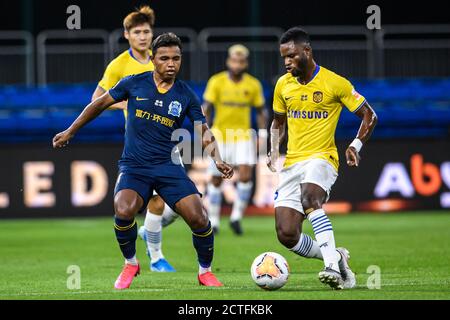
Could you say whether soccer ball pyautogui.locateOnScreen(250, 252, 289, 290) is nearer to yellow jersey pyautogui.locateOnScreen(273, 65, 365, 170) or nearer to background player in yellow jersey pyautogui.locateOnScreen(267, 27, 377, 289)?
background player in yellow jersey pyautogui.locateOnScreen(267, 27, 377, 289)

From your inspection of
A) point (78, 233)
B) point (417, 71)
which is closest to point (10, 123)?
point (78, 233)

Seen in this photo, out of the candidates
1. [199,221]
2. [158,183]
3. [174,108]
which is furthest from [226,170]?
[174,108]

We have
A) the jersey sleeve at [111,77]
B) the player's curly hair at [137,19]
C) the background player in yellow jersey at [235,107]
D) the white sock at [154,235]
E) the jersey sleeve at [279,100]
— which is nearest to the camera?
the jersey sleeve at [279,100]

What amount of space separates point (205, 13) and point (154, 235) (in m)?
13.1

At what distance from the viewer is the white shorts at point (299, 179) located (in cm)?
940

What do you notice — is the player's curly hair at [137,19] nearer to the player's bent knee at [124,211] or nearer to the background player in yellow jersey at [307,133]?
the background player in yellow jersey at [307,133]

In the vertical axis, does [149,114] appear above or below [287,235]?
above

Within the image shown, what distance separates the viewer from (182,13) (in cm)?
2356

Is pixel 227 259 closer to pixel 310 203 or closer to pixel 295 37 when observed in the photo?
pixel 310 203

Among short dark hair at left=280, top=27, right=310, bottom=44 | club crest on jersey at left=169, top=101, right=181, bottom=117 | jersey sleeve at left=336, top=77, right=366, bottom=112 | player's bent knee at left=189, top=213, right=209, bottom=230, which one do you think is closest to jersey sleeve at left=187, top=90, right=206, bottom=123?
club crest on jersey at left=169, top=101, right=181, bottom=117

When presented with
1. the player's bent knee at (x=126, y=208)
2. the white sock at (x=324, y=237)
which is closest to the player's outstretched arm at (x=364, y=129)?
the white sock at (x=324, y=237)

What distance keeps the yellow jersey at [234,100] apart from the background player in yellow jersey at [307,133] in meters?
7.08

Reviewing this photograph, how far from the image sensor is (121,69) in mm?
11352

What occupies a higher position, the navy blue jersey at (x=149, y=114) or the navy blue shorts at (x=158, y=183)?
the navy blue jersey at (x=149, y=114)
